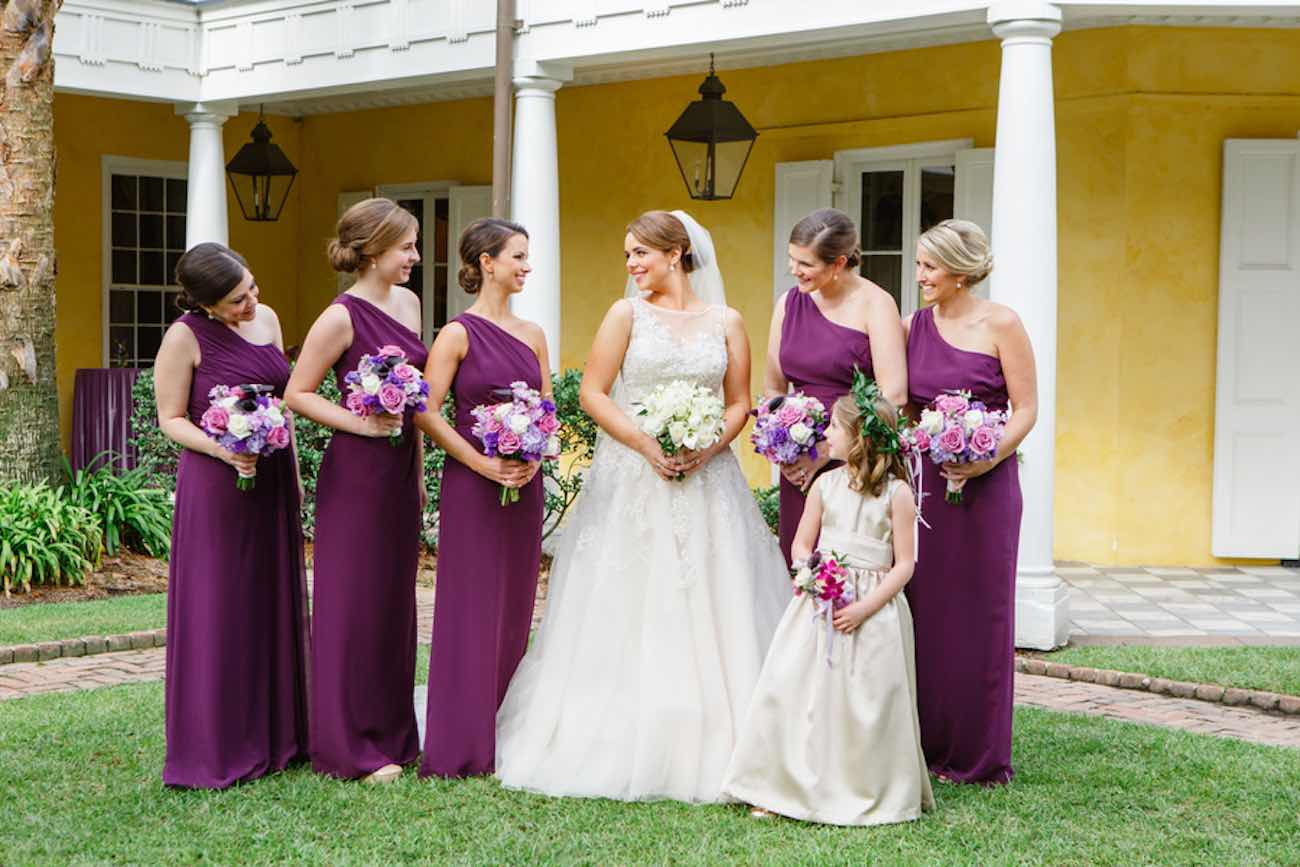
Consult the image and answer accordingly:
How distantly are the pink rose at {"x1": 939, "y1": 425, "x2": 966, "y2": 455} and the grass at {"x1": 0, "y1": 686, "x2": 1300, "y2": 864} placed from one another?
3.98 feet

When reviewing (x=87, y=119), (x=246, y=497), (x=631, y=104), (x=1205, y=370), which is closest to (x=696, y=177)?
(x=631, y=104)

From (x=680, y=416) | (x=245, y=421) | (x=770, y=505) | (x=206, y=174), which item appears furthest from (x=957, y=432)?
(x=206, y=174)

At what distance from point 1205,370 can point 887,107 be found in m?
3.03

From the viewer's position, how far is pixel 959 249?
568cm

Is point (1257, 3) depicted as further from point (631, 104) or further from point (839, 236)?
point (631, 104)

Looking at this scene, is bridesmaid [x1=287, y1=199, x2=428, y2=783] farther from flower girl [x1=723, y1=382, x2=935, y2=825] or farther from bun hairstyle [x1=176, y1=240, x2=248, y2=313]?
flower girl [x1=723, y1=382, x2=935, y2=825]

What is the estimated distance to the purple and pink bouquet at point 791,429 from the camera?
5.55m

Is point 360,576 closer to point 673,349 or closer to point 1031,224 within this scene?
point 673,349

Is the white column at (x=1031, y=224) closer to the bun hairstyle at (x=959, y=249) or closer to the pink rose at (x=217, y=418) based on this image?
the bun hairstyle at (x=959, y=249)

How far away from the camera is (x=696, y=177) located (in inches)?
451

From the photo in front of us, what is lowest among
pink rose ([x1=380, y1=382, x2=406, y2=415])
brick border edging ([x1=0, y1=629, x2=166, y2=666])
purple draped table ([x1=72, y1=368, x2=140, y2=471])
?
brick border edging ([x1=0, y1=629, x2=166, y2=666])

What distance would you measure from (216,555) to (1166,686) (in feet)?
15.0

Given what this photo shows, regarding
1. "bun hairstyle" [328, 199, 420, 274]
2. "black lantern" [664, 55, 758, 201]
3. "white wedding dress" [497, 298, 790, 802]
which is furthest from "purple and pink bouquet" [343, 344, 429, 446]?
"black lantern" [664, 55, 758, 201]

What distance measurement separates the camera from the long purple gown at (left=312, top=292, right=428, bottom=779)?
5.77m
